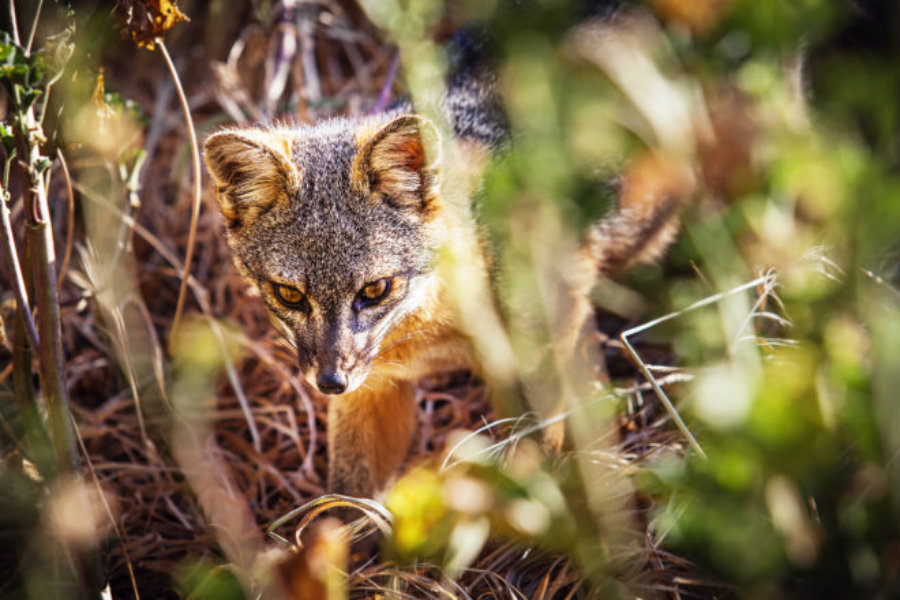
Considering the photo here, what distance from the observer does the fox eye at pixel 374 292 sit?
239 centimetres

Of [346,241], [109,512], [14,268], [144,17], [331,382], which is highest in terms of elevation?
[144,17]

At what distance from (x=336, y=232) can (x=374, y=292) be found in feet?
0.76

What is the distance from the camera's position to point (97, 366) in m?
3.29

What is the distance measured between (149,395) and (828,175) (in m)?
2.86

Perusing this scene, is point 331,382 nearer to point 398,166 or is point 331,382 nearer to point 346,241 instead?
point 346,241

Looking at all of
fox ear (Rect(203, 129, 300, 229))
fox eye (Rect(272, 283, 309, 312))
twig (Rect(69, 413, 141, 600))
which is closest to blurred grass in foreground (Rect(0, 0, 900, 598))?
twig (Rect(69, 413, 141, 600))

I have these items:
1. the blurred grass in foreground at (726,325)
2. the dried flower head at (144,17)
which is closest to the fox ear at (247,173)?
the dried flower head at (144,17)

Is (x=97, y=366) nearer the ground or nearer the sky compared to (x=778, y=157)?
nearer the ground

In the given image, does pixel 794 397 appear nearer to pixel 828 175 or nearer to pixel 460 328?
pixel 828 175

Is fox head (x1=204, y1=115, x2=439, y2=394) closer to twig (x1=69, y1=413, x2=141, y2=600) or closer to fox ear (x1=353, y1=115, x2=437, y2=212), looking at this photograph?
fox ear (x1=353, y1=115, x2=437, y2=212)

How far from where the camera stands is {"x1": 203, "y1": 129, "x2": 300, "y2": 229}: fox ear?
233cm

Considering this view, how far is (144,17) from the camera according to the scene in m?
1.94

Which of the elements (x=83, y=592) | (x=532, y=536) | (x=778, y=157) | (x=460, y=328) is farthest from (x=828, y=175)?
(x=83, y=592)

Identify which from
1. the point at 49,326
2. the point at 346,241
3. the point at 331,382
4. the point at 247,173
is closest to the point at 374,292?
the point at 346,241
